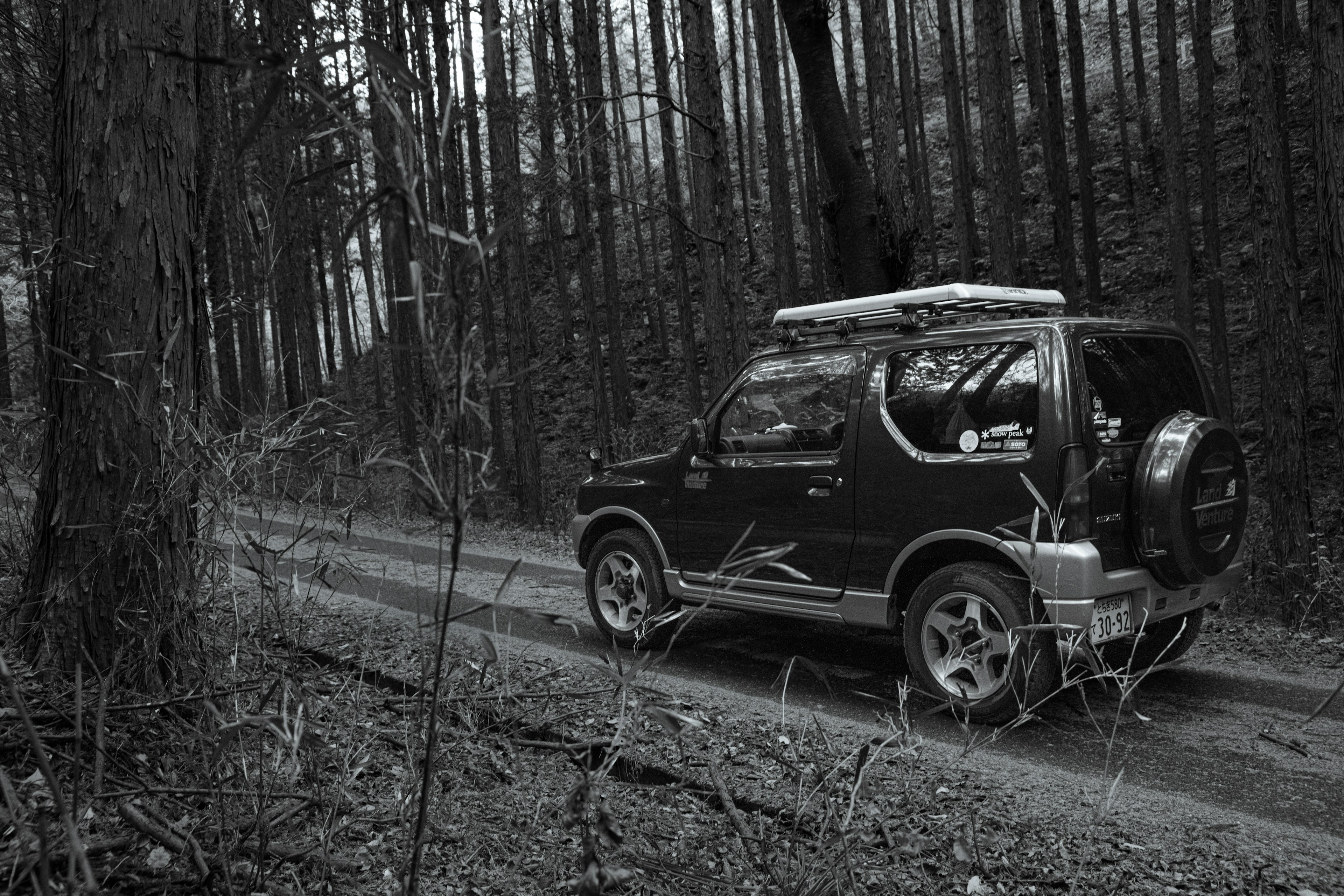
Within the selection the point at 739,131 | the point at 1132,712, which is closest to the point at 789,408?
the point at 1132,712

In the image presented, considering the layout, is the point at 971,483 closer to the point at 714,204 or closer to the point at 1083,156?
the point at 714,204

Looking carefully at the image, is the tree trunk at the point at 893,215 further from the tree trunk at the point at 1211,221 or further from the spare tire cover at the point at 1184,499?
the tree trunk at the point at 1211,221

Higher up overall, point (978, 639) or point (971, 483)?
point (971, 483)

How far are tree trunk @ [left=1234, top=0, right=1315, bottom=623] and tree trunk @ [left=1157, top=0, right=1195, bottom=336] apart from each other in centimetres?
615

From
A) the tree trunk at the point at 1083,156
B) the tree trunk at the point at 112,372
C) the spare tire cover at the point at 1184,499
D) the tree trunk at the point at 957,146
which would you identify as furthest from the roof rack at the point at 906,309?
the tree trunk at the point at 957,146

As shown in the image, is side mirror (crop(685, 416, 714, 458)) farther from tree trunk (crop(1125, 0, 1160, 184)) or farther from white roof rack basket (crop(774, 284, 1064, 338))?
tree trunk (crop(1125, 0, 1160, 184))

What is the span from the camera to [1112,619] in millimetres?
4562

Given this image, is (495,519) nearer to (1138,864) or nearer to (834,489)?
(834,489)

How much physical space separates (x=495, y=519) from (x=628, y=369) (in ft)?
42.3

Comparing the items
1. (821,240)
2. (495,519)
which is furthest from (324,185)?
(821,240)

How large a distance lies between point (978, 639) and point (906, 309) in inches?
79.0

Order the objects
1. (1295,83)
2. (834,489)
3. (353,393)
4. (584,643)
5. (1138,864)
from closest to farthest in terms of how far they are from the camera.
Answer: (1138,864) → (834,489) → (584,643) → (1295,83) → (353,393)

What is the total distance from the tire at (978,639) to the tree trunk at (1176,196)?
1163 cm

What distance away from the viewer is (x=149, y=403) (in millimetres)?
3641
